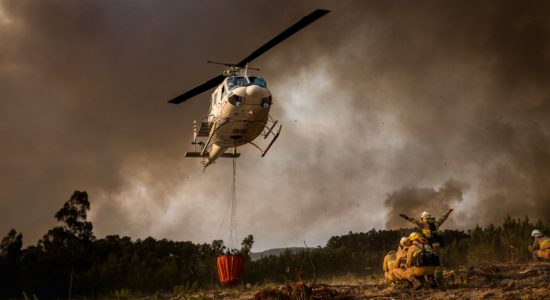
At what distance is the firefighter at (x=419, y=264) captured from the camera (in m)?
10.1

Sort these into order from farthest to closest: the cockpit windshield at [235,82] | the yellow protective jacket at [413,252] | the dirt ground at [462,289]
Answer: the cockpit windshield at [235,82], the yellow protective jacket at [413,252], the dirt ground at [462,289]

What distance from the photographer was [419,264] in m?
10.1

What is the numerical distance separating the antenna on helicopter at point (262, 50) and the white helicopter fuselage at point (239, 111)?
4.68 ft

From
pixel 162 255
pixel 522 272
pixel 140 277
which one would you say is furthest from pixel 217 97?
pixel 162 255

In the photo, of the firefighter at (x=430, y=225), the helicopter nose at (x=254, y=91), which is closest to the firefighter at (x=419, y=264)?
the firefighter at (x=430, y=225)

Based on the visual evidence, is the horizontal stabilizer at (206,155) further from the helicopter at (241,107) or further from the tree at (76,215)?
the tree at (76,215)

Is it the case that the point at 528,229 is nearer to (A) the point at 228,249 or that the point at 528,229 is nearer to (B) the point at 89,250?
(A) the point at 228,249

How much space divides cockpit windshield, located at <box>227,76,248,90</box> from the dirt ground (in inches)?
316

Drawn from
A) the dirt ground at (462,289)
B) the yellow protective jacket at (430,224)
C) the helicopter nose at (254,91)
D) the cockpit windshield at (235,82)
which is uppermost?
the cockpit windshield at (235,82)

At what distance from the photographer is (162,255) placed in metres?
44.1

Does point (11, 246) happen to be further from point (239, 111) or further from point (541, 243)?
point (541, 243)

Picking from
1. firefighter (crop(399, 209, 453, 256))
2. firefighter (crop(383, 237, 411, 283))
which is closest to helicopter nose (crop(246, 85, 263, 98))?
firefighter (crop(399, 209, 453, 256))

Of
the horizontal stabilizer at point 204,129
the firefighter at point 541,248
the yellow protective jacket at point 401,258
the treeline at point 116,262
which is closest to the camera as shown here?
the yellow protective jacket at point 401,258

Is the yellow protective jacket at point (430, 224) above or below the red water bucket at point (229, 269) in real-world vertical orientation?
above
